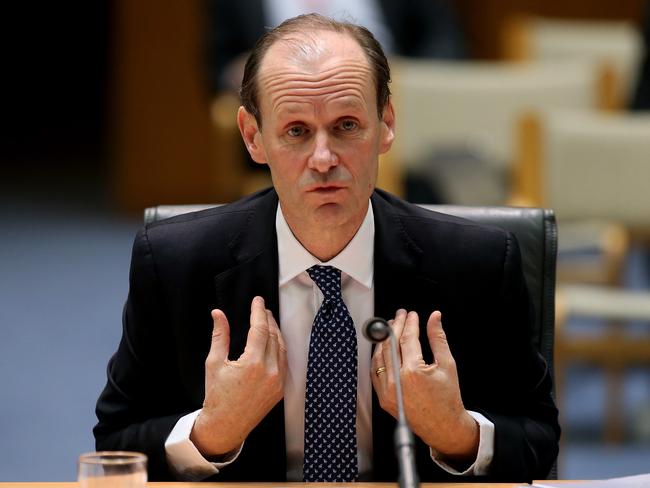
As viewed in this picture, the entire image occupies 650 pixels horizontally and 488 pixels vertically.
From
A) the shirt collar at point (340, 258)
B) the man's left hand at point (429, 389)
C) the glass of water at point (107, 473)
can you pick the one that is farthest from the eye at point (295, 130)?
the glass of water at point (107, 473)

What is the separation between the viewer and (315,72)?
2064 millimetres

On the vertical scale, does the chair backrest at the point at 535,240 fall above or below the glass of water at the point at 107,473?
above

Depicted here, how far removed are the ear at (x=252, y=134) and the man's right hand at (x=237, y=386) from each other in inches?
12.1

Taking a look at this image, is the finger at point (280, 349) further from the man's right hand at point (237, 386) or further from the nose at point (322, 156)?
the nose at point (322, 156)

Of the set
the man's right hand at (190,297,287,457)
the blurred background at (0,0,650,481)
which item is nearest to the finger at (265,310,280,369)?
the man's right hand at (190,297,287,457)

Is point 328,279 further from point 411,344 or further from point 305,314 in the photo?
point 411,344

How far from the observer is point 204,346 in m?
2.20

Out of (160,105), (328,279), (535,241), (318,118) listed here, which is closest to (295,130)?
(318,118)

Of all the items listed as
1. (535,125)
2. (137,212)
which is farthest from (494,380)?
(137,212)

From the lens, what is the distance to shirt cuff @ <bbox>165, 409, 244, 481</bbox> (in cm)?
201

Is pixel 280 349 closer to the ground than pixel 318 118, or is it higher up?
closer to the ground

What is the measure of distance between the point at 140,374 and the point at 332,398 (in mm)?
327

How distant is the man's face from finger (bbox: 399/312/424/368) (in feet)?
0.70

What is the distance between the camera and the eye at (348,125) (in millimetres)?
2066
